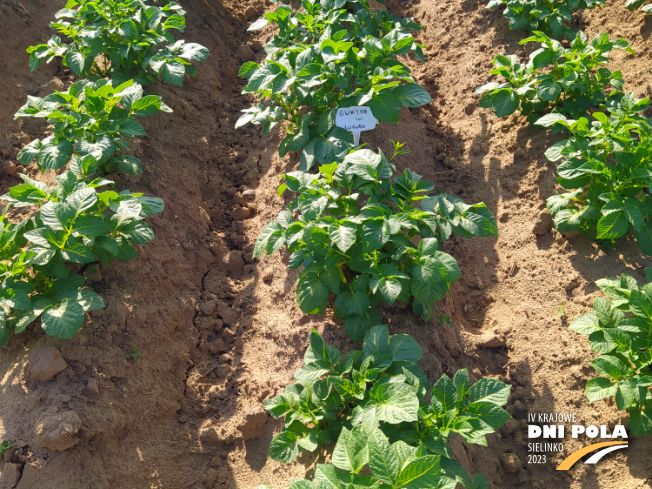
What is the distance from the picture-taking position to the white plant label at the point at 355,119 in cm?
260

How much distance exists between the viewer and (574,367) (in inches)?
91.8

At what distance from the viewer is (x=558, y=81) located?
287cm

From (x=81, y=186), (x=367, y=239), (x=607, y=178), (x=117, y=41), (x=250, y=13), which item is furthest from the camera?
(x=250, y=13)

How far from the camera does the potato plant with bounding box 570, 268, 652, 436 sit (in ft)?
6.48

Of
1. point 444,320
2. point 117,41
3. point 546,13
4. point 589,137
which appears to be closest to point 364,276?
point 444,320

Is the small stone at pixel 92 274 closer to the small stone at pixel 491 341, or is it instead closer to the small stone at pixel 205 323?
the small stone at pixel 205 323

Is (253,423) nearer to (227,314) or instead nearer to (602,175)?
(227,314)

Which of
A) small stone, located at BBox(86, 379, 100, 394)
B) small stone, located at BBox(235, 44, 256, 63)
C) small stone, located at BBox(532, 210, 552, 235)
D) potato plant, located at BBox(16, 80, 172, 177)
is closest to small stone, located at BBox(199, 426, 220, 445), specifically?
small stone, located at BBox(86, 379, 100, 394)

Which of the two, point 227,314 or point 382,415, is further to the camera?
point 227,314

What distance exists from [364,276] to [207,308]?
93 centimetres

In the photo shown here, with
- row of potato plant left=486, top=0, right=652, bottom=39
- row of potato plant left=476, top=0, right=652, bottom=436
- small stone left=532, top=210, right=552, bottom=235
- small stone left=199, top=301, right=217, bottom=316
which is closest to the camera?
row of potato plant left=476, top=0, right=652, bottom=436

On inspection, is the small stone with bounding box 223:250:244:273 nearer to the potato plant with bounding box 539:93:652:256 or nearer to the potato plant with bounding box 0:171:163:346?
the potato plant with bounding box 0:171:163:346

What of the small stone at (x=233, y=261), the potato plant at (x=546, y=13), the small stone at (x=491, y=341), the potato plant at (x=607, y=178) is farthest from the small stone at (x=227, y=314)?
the potato plant at (x=546, y=13)

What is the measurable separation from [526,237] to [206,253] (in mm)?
1788
